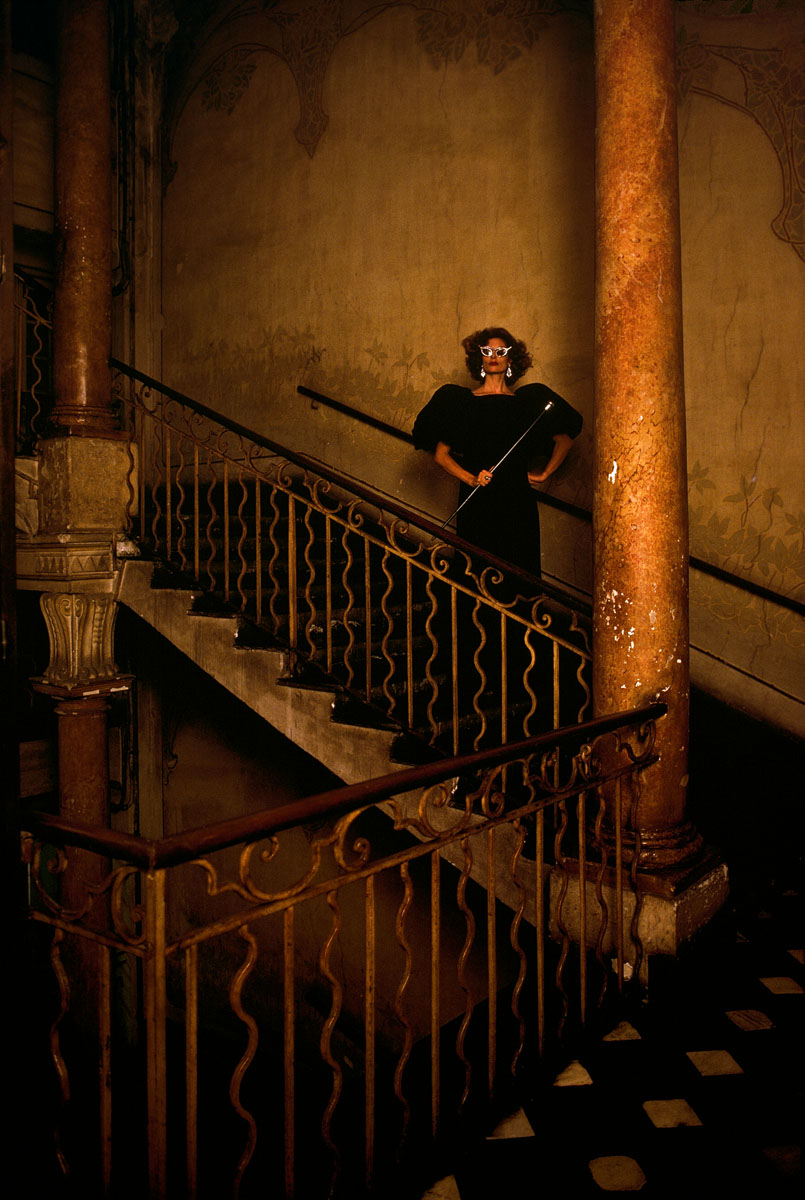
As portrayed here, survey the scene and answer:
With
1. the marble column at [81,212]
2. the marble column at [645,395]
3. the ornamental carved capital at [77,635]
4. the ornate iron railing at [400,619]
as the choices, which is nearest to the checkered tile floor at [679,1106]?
the marble column at [645,395]

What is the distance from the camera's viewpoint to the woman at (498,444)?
426 cm

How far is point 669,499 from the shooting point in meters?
3.23

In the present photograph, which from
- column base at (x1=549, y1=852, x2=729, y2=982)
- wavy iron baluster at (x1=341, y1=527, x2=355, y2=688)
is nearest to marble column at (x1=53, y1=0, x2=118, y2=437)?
wavy iron baluster at (x1=341, y1=527, x2=355, y2=688)

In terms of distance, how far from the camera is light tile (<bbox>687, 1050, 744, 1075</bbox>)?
2.45 meters

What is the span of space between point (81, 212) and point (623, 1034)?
492 centimetres

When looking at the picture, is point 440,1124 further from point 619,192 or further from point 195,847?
point 619,192

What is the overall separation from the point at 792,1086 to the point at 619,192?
3.07 m

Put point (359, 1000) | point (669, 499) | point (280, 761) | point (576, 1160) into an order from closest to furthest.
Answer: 1. point (576, 1160)
2. point (669, 499)
3. point (359, 1000)
4. point (280, 761)

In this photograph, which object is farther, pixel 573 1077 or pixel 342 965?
pixel 342 965

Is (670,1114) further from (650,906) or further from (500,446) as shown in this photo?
(500,446)

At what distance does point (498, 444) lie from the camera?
4.44 m

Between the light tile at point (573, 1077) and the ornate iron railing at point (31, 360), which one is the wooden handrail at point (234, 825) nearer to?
the light tile at point (573, 1077)

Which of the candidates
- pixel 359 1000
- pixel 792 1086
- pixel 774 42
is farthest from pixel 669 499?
pixel 359 1000

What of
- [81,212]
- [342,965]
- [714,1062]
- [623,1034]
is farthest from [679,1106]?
[81,212]
